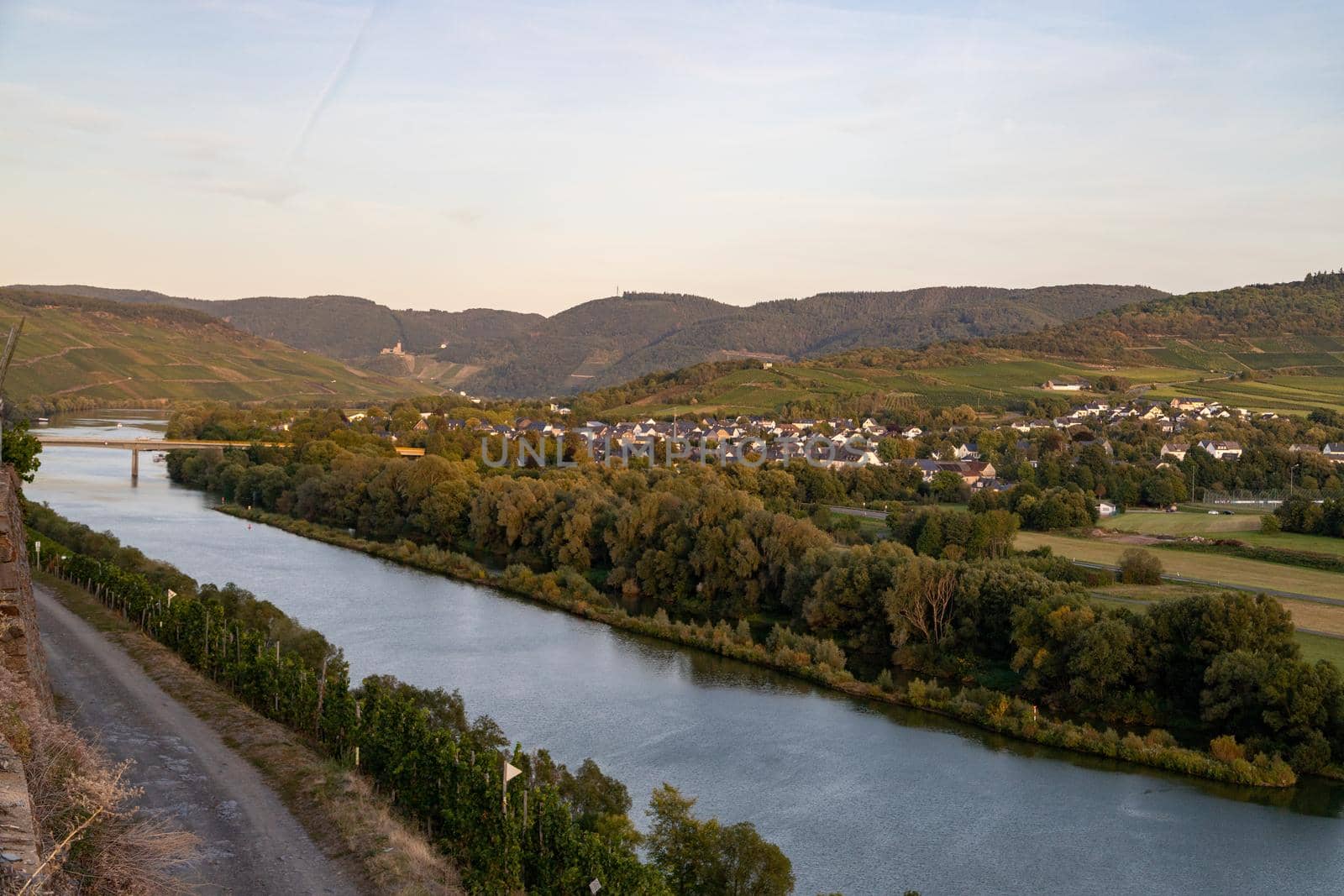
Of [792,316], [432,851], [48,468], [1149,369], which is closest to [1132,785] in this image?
[432,851]

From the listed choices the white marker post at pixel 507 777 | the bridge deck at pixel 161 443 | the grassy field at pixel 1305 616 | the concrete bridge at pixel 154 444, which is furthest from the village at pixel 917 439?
the white marker post at pixel 507 777

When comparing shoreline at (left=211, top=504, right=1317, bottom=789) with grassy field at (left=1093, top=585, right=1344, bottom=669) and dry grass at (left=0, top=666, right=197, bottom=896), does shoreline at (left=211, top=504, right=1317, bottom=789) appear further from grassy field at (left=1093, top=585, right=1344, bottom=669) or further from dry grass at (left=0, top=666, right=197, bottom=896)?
dry grass at (left=0, top=666, right=197, bottom=896)

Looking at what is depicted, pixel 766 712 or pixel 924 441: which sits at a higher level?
pixel 924 441

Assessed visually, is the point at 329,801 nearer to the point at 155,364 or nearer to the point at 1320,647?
the point at 1320,647

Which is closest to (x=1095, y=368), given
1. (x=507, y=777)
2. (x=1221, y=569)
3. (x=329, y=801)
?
(x=1221, y=569)

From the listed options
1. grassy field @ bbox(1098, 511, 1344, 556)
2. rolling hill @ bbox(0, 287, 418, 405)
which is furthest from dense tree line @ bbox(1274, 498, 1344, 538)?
rolling hill @ bbox(0, 287, 418, 405)

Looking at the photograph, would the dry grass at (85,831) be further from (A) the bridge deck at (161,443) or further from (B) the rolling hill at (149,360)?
(B) the rolling hill at (149,360)

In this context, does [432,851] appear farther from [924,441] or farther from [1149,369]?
[1149,369]
